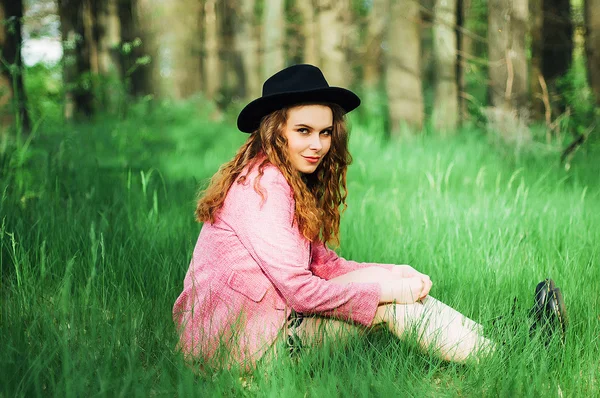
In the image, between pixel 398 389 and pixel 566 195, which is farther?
pixel 566 195

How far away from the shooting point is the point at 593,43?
7660mm

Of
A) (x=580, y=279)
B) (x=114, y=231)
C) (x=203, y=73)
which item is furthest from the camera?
(x=203, y=73)

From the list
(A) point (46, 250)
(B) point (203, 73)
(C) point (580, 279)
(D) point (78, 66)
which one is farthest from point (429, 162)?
(B) point (203, 73)

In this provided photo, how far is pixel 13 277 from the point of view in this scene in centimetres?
321

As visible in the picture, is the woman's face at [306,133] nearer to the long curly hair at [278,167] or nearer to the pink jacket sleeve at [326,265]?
the long curly hair at [278,167]

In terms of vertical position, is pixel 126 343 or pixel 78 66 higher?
pixel 78 66

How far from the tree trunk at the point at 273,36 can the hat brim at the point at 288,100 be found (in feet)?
33.5

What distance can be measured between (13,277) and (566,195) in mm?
3626

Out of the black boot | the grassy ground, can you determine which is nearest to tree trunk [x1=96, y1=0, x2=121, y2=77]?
the grassy ground

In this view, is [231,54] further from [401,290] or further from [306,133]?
[401,290]

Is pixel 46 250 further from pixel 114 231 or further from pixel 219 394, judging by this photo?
pixel 219 394

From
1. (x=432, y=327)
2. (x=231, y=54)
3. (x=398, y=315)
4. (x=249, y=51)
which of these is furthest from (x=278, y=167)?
(x=231, y=54)

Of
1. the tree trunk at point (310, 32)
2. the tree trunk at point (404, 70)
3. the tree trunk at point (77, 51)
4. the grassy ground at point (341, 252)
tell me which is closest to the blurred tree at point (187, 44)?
the tree trunk at point (310, 32)

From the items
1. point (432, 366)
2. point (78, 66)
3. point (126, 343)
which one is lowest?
point (432, 366)
